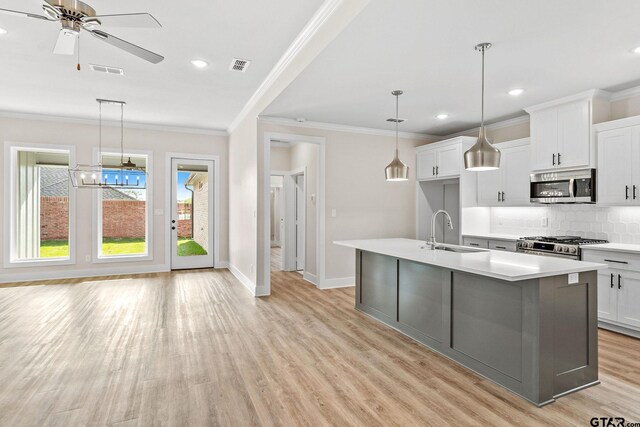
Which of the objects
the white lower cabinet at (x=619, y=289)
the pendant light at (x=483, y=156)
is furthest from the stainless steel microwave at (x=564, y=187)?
the pendant light at (x=483, y=156)

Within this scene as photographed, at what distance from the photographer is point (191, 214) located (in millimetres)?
7258

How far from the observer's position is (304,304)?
4754mm

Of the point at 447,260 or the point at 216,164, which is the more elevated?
the point at 216,164

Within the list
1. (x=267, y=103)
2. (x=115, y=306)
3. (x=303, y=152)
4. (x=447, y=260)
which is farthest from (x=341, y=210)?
(x=115, y=306)

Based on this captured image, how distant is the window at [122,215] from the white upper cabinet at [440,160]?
522 centimetres

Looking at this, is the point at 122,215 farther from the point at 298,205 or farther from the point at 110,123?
the point at 298,205

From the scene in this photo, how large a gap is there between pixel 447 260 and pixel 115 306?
13.7ft

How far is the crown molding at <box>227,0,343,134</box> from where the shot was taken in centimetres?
269

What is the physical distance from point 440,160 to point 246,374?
4.60m

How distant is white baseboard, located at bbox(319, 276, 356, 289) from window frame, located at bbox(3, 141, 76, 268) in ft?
15.1

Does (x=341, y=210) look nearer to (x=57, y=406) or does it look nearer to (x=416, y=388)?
(x=416, y=388)

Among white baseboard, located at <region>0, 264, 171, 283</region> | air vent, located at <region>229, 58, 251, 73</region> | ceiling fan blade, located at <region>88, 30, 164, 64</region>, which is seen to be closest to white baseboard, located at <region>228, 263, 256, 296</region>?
white baseboard, located at <region>0, 264, 171, 283</region>

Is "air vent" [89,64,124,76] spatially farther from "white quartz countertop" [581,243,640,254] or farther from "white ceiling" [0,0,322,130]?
"white quartz countertop" [581,243,640,254]

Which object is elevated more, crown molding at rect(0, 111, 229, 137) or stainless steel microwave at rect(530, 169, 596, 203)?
crown molding at rect(0, 111, 229, 137)
